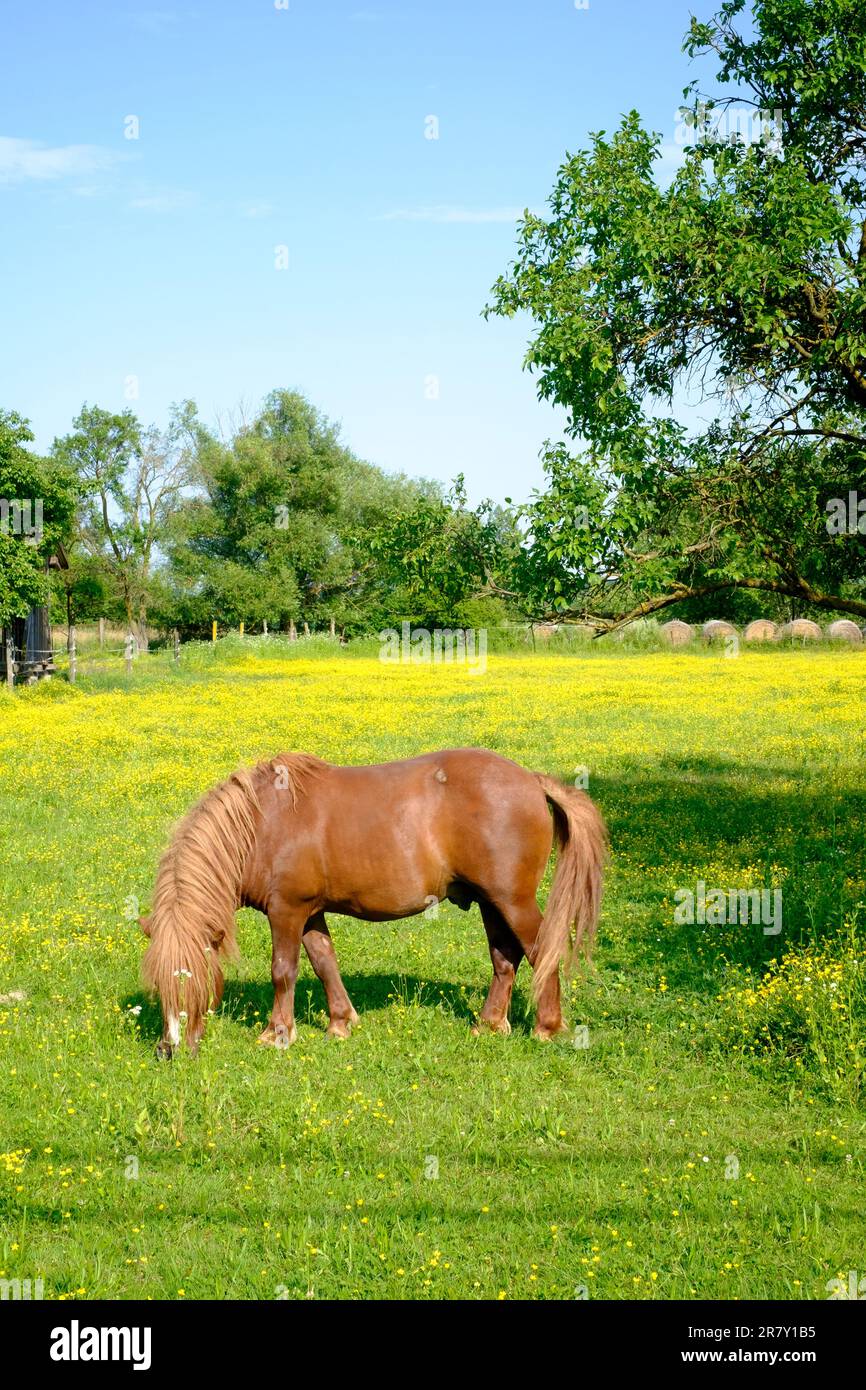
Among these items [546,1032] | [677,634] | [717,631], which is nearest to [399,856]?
[546,1032]

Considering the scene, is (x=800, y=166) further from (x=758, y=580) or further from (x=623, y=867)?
(x=623, y=867)

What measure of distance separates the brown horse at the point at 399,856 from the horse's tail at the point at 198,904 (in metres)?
0.02

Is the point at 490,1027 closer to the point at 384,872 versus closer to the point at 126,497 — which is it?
the point at 384,872

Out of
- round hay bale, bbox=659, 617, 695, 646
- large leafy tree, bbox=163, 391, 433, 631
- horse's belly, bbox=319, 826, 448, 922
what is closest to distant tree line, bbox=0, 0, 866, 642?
horse's belly, bbox=319, 826, 448, 922

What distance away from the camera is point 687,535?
12.2 metres

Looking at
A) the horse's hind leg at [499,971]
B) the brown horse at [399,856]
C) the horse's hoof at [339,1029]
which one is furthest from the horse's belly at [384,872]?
the horse's hoof at [339,1029]

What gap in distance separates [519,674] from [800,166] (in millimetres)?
31491

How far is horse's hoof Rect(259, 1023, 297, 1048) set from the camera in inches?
297

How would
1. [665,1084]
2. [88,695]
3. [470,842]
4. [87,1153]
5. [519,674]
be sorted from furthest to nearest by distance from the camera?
[519,674]
[88,695]
[470,842]
[665,1084]
[87,1153]

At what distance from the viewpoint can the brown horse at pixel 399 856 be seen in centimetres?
764

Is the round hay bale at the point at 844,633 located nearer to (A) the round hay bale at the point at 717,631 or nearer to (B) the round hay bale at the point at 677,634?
(A) the round hay bale at the point at 717,631
